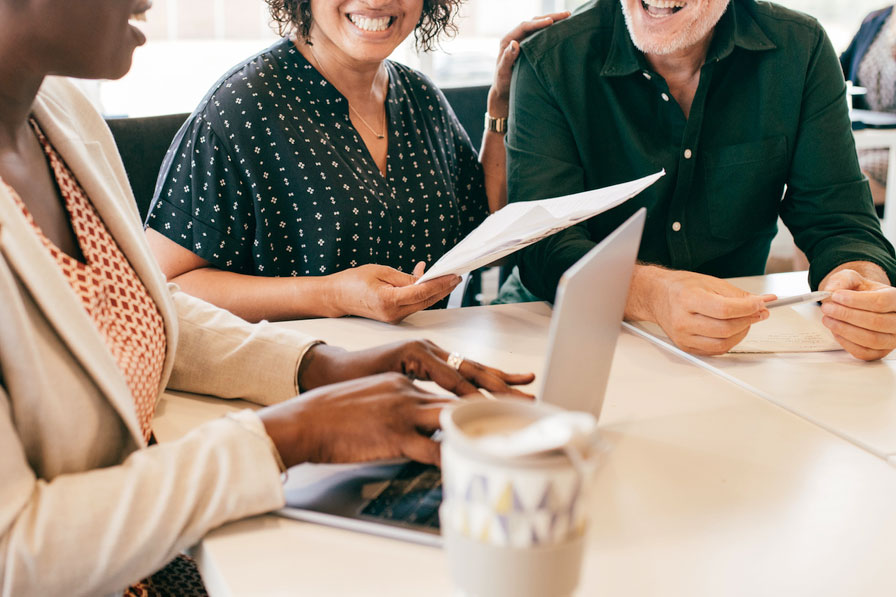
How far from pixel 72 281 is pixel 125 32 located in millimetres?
260

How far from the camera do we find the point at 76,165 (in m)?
0.97

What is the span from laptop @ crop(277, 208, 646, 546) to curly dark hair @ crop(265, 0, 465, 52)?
3.46 feet

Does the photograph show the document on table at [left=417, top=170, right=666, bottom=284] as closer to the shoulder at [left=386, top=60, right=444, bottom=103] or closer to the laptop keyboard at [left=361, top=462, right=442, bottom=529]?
the laptop keyboard at [left=361, top=462, right=442, bottom=529]

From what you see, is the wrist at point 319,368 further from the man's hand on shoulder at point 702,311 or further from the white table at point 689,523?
the man's hand on shoulder at point 702,311

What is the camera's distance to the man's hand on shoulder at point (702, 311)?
45.6 inches

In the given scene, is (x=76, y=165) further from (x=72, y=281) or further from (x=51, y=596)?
(x=51, y=596)

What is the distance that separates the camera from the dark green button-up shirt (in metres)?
1.62

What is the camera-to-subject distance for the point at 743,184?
5.47ft

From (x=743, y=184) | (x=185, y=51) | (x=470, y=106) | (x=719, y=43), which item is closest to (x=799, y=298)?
(x=743, y=184)

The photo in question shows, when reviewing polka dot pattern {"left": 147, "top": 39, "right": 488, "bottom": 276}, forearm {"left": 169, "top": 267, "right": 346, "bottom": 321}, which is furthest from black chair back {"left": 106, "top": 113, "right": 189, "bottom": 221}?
forearm {"left": 169, "top": 267, "right": 346, "bottom": 321}

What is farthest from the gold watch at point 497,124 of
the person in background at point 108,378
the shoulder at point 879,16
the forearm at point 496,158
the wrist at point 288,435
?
the shoulder at point 879,16

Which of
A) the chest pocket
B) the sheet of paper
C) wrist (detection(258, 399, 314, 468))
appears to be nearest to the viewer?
wrist (detection(258, 399, 314, 468))

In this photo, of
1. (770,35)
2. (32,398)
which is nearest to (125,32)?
(32,398)

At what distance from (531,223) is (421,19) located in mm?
890
